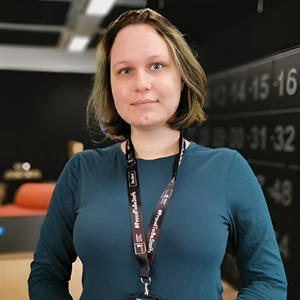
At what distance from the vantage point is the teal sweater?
0.89 metres

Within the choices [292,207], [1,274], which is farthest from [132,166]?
[292,207]

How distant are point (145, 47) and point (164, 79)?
9cm

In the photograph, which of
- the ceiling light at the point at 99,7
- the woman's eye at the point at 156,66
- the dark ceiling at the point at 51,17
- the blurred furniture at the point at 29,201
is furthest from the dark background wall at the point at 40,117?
the woman's eye at the point at 156,66

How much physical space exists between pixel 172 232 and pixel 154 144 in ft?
0.79

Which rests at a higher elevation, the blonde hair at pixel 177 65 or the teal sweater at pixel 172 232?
the blonde hair at pixel 177 65

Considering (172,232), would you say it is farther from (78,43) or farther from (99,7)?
(99,7)

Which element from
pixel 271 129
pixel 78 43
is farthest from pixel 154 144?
pixel 271 129

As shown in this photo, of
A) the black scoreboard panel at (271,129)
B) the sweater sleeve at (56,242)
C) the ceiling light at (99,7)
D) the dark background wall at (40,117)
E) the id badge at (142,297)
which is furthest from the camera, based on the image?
the black scoreboard panel at (271,129)

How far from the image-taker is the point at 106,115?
1.13 meters

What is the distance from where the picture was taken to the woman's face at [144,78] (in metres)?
0.94

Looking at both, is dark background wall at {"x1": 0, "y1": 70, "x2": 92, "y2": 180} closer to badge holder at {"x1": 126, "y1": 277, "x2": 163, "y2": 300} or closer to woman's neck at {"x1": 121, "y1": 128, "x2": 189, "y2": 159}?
woman's neck at {"x1": 121, "y1": 128, "x2": 189, "y2": 159}

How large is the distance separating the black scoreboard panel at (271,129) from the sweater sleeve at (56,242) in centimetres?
A: 112

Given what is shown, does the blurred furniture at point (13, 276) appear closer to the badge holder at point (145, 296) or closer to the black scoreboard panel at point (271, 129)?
the badge holder at point (145, 296)

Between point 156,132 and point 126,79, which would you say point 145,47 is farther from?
point 156,132
